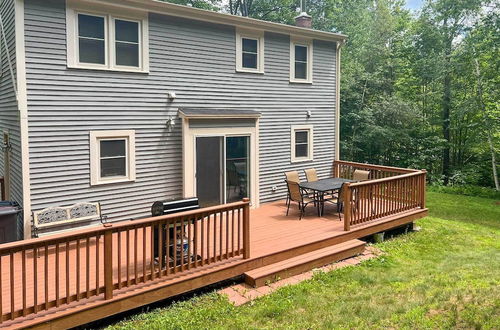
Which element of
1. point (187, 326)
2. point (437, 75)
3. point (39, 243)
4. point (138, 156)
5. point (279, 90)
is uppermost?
point (437, 75)

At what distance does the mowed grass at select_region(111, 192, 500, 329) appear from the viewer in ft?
14.0

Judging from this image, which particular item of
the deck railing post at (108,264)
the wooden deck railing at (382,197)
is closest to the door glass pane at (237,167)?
the wooden deck railing at (382,197)

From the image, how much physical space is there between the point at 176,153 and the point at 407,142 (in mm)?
12780

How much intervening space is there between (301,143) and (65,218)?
652 centimetres

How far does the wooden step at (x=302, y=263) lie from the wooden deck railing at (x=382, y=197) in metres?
0.48

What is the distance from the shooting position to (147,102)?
7730 millimetres

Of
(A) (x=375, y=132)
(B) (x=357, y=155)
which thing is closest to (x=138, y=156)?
(A) (x=375, y=132)

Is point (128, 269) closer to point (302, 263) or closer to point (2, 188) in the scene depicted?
point (302, 263)

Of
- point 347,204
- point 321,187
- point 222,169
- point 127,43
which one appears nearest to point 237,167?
point 222,169

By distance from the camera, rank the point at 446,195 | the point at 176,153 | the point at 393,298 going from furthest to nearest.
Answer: the point at 446,195 < the point at 176,153 < the point at 393,298

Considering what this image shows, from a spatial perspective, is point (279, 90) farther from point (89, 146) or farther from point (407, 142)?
point (407, 142)

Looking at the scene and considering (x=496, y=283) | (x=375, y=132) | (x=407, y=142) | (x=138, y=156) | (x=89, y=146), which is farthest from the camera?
(x=407, y=142)

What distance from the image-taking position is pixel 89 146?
7.07m

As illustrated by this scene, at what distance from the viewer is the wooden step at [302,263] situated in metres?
5.54
